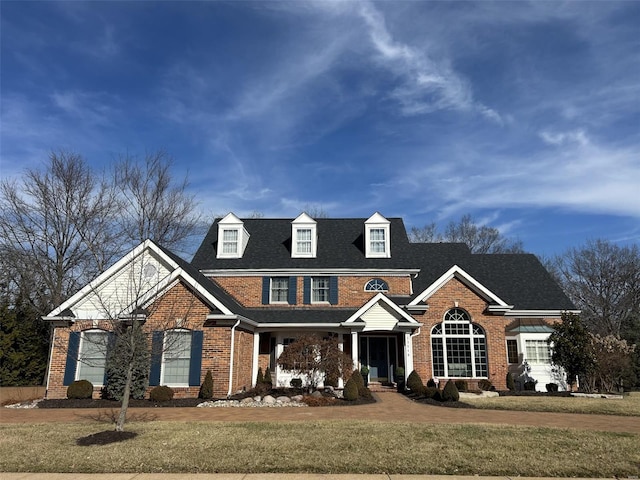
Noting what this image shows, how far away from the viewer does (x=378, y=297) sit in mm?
20172

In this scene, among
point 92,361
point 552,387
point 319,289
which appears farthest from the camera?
point 319,289

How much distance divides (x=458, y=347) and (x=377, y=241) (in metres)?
6.95

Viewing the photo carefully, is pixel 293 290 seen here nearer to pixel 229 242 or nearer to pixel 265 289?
pixel 265 289

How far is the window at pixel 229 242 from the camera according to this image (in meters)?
24.4

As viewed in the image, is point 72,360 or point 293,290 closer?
point 72,360

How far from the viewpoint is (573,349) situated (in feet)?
61.0

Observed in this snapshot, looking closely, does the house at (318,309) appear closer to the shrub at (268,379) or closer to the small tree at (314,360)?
the shrub at (268,379)

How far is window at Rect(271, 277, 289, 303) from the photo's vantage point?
2289cm

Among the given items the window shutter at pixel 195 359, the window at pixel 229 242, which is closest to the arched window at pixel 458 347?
the window shutter at pixel 195 359

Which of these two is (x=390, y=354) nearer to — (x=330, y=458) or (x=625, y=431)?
(x=625, y=431)

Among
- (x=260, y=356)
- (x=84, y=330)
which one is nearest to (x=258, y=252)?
(x=260, y=356)

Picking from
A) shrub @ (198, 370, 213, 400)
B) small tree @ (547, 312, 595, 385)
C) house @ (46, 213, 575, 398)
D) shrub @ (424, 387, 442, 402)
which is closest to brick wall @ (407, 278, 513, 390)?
house @ (46, 213, 575, 398)

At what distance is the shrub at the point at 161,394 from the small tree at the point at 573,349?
1637cm

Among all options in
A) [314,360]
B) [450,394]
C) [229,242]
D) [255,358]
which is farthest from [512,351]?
[229,242]
